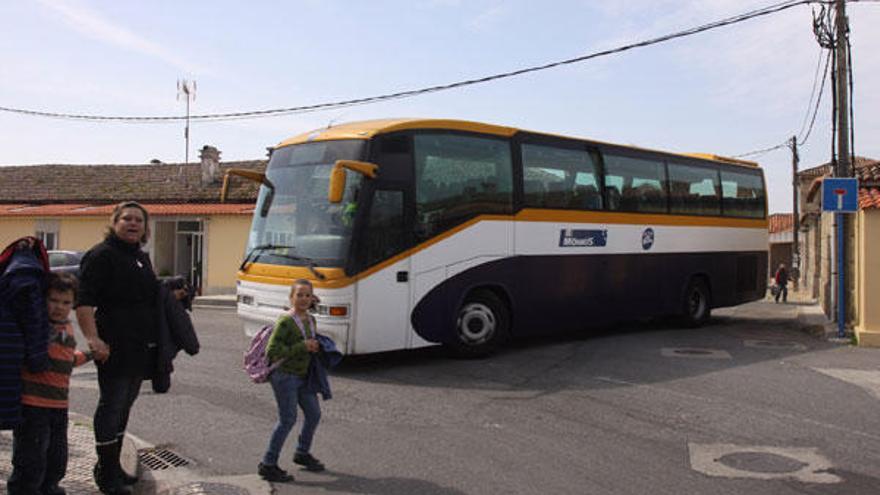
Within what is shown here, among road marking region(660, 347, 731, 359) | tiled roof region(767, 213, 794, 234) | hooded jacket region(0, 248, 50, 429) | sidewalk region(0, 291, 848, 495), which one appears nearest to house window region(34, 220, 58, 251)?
road marking region(660, 347, 731, 359)

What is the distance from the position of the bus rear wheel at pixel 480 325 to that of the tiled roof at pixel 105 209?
15.6 metres

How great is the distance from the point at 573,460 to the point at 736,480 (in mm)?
1181

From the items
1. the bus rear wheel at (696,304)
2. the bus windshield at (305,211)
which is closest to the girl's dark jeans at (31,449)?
the bus windshield at (305,211)

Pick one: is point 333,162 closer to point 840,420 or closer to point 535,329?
point 535,329

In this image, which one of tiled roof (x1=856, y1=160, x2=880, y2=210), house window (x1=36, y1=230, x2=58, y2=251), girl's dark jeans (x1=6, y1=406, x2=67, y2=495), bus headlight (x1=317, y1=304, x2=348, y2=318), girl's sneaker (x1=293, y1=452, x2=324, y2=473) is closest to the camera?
girl's dark jeans (x1=6, y1=406, x2=67, y2=495)

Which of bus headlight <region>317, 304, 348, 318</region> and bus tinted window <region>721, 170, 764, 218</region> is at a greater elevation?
bus tinted window <region>721, 170, 764, 218</region>

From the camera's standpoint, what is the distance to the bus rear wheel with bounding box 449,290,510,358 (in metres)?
10.5

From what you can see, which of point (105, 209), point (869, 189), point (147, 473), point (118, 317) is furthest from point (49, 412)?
point (105, 209)

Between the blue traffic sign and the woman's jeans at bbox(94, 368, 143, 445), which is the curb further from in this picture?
the woman's jeans at bbox(94, 368, 143, 445)

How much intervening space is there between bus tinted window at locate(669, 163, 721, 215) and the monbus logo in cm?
235

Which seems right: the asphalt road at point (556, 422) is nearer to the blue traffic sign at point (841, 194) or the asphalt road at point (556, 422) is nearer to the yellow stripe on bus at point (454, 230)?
the yellow stripe on bus at point (454, 230)

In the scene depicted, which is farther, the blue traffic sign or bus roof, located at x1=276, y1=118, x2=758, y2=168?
the blue traffic sign

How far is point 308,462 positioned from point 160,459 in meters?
A: 1.20

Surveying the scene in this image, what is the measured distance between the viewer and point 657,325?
15.8 meters
